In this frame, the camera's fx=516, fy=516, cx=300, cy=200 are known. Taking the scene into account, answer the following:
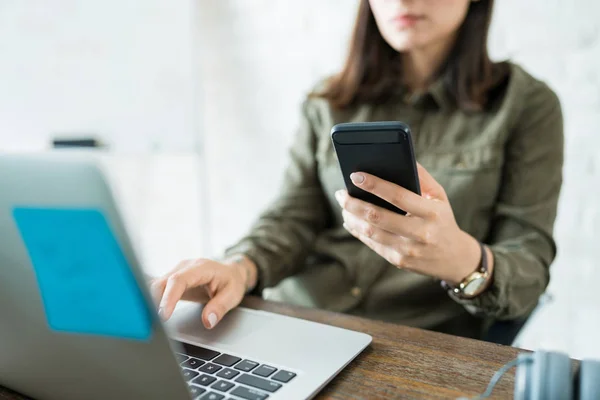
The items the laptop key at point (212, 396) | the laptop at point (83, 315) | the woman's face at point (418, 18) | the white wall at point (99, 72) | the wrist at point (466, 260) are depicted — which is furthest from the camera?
the white wall at point (99, 72)

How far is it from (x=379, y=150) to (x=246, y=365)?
225 mm

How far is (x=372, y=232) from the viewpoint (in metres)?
0.58

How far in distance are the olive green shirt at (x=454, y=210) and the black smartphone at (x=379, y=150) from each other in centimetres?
29

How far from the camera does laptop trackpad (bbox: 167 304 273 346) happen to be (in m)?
0.52

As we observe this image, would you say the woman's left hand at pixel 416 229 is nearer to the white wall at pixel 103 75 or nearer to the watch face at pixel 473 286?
the watch face at pixel 473 286

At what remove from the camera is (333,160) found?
89 cm

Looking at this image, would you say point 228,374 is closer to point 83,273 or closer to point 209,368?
point 209,368

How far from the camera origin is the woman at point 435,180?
0.68m

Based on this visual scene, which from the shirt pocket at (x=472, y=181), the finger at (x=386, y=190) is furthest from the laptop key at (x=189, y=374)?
the shirt pocket at (x=472, y=181)

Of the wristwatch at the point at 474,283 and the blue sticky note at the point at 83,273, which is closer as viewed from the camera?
the blue sticky note at the point at 83,273

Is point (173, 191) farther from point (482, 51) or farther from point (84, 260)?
point (84, 260)

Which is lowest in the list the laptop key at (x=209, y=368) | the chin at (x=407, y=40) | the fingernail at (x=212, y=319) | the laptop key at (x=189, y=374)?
the fingernail at (x=212, y=319)

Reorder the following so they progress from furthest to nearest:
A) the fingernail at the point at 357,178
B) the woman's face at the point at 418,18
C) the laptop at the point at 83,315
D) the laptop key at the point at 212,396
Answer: the woman's face at the point at 418,18 < the fingernail at the point at 357,178 < the laptop key at the point at 212,396 < the laptop at the point at 83,315

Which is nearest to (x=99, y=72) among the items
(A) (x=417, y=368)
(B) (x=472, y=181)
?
(B) (x=472, y=181)
